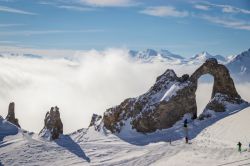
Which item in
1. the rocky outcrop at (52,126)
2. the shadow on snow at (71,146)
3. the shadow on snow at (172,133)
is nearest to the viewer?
the shadow on snow at (71,146)

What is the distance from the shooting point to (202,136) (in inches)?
2395

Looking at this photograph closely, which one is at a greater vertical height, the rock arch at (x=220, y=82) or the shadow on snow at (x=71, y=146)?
the rock arch at (x=220, y=82)

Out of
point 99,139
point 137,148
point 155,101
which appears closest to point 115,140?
point 99,139

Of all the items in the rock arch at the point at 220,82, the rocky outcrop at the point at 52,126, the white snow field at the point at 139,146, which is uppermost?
the rock arch at the point at 220,82

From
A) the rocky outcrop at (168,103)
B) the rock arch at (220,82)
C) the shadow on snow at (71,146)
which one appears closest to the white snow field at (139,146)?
the shadow on snow at (71,146)

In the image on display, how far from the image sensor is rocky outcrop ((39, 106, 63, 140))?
67.9 meters

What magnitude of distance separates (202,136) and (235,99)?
55.0ft

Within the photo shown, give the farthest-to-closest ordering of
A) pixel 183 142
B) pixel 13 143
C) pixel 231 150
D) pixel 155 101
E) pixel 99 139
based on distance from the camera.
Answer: pixel 155 101 < pixel 99 139 < pixel 13 143 < pixel 183 142 < pixel 231 150

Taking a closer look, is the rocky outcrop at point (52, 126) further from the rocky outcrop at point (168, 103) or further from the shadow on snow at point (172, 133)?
the shadow on snow at point (172, 133)

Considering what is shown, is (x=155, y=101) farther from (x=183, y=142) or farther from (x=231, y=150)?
(x=231, y=150)

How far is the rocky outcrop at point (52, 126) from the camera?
223 feet

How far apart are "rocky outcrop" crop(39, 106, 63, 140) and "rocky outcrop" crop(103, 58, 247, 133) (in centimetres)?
845

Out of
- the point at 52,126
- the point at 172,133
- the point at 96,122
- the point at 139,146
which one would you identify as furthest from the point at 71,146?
the point at 172,133

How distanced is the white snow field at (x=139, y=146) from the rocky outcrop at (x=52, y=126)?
4.49 feet
